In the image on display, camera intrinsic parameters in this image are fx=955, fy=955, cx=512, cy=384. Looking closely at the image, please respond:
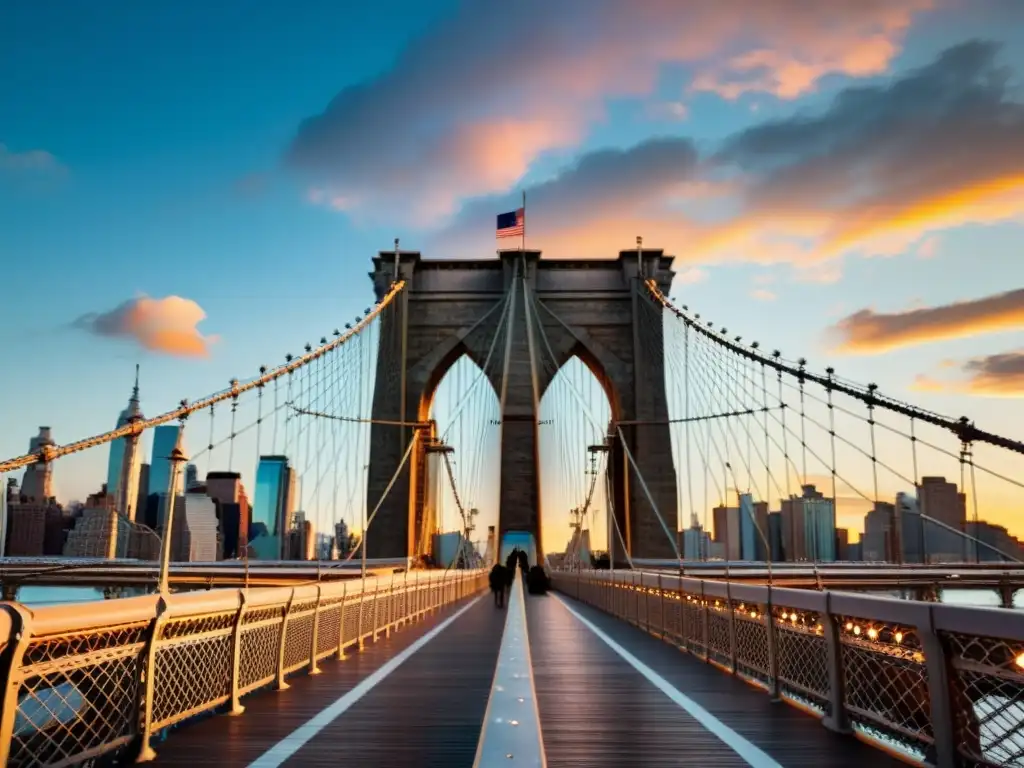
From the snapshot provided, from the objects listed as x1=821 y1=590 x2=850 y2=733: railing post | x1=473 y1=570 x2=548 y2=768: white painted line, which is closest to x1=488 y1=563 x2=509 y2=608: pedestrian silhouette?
x1=473 y1=570 x2=548 y2=768: white painted line

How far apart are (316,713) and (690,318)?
4421 centimetres

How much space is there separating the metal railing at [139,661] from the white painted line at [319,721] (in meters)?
0.68

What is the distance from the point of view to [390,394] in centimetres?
5381

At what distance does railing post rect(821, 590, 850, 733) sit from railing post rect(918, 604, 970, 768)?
1.48 metres

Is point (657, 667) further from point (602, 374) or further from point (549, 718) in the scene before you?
point (602, 374)

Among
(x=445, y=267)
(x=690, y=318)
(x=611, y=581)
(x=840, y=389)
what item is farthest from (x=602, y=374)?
(x=611, y=581)

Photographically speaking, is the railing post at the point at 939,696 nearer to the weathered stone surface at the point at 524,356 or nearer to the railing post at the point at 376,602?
the railing post at the point at 376,602

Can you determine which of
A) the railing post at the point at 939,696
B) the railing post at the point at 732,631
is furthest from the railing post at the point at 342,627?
the railing post at the point at 939,696

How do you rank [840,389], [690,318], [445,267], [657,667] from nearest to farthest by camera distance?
[657,667]
[840,389]
[690,318]
[445,267]

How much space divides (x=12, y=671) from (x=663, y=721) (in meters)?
4.61

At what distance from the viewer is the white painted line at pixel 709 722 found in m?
5.68

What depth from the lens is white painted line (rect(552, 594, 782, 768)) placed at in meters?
5.68

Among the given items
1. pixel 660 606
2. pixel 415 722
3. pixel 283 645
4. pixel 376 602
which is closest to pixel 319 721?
pixel 415 722

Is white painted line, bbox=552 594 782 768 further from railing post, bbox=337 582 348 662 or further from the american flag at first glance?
the american flag
